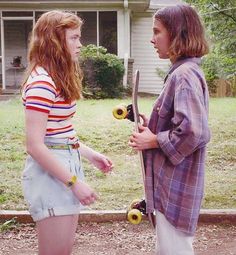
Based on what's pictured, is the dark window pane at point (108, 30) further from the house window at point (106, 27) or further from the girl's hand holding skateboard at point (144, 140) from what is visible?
the girl's hand holding skateboard at point (144, 140)

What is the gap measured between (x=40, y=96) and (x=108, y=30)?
17449mm

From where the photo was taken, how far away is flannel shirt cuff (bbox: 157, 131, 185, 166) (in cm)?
246

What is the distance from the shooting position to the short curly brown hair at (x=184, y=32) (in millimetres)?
2523

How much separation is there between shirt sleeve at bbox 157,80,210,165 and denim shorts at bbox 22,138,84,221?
1.58ft

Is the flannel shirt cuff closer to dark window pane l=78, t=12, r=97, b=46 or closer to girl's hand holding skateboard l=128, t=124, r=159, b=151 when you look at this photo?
girl's hand holding skateboard l=128, t=124, r=159, b=151

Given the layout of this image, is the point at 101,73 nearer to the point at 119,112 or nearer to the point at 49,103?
the point at 119,112

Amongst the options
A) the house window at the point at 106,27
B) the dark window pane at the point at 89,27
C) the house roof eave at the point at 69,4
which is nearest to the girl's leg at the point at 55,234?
the house roof eave at the point at 69,4

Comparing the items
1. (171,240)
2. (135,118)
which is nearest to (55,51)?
(135,118)

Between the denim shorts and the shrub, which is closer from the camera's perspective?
the denim shorts

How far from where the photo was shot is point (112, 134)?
30.5 ft

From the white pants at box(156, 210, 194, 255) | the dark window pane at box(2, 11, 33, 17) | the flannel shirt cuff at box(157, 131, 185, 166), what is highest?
the dark window pane at box(2, 11, 33, 17)

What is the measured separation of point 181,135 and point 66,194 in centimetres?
58

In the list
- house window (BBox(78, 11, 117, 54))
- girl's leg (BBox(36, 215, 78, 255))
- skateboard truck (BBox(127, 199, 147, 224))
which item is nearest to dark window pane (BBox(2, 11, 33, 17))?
house window (BBox(78, 11, 117, 54))

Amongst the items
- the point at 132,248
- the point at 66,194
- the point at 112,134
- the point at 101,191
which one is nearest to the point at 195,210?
the point at 66,194
